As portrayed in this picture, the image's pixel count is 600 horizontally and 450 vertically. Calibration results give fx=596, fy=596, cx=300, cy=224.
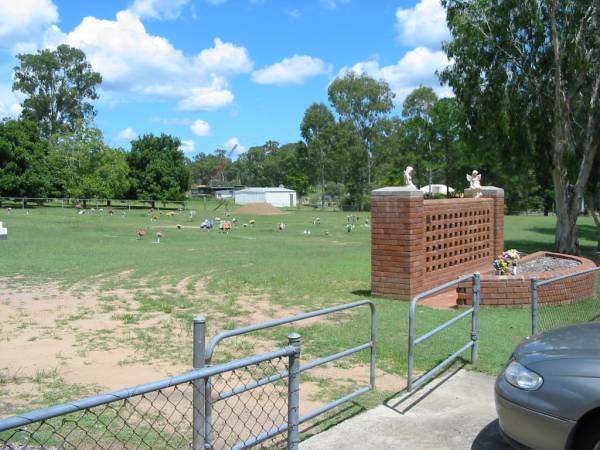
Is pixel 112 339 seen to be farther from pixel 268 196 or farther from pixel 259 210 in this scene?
pixel 268 196

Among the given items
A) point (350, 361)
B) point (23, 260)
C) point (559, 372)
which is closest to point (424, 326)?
point (350, 361)

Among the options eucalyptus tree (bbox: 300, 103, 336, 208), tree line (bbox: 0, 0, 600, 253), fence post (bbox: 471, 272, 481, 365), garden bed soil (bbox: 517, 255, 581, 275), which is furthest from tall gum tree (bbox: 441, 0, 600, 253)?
eucalyptus tree (bbox: 300, 103, 336, 208)

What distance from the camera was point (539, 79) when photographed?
19609mm

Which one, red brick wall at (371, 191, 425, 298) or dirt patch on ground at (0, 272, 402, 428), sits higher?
red brick wall at (371, 191, 425, 298)

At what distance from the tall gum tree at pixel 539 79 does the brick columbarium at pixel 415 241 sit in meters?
8.05

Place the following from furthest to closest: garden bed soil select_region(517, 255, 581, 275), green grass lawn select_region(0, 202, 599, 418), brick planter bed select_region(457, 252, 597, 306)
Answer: garden bed soil select_region(517, 255, 581, 275)
brick planter bed select_region(457, 252, 597, 306)
green grass lawn select_region(0, 202, 599, 418)

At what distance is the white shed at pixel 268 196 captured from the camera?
69125 mm

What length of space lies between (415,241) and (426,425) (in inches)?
221

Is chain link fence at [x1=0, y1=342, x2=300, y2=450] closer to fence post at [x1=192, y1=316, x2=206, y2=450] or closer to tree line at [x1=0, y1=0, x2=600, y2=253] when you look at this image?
fence post at [x1=192, y1=316, x2=206, y2=450]

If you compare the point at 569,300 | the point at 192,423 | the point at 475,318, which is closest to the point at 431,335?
the point at 475,318

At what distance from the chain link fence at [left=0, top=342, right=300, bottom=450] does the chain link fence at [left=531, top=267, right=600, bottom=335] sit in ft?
17.1

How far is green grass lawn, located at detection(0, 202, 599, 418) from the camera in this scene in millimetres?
7277

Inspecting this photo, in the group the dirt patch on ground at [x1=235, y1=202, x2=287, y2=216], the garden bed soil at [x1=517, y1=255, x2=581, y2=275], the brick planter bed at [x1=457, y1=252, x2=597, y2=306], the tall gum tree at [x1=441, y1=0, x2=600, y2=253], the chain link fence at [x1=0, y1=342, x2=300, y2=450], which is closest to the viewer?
the chain link fence at [x1=0, y1=342, x2=300, y2=450]

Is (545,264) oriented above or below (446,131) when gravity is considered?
below
